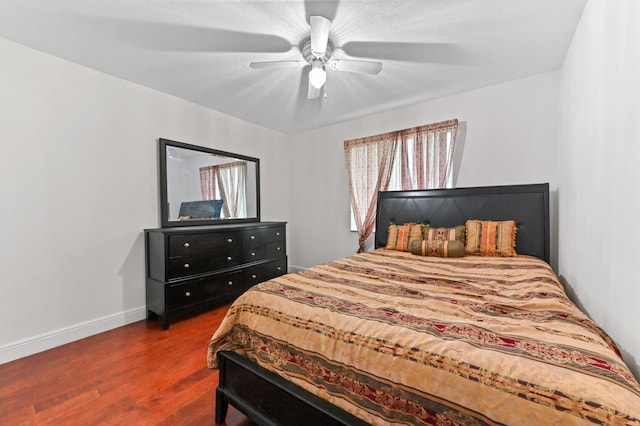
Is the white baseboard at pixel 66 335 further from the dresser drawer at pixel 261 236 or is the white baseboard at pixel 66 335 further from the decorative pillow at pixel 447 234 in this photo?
the decorative pillow at pixel 447 234

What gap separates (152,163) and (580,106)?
3.81 metres

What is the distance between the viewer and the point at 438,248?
2.55 m

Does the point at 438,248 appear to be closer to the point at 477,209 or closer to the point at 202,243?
the point at 477,209

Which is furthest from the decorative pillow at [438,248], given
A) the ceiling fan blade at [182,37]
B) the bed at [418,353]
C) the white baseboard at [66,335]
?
the white baseboard at [66,335]

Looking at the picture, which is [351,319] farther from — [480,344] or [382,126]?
[382,126]

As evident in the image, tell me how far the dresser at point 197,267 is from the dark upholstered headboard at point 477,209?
167 cm

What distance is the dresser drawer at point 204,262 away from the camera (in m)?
2.72

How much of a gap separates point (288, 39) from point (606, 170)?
2173 mm

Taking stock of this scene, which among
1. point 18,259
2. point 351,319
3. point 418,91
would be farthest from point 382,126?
point 18,259

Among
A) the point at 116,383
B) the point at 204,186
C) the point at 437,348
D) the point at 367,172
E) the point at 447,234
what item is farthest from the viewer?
the point at 367,172

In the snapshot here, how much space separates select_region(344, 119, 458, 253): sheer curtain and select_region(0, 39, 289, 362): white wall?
2.38 meters

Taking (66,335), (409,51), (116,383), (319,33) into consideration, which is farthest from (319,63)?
(66,335)

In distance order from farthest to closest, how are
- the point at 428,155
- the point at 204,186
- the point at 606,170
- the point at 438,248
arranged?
the point at 204,186
the point at 428,155
the point at 438,248
the point at 606,170

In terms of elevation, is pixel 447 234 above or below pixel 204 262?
above
